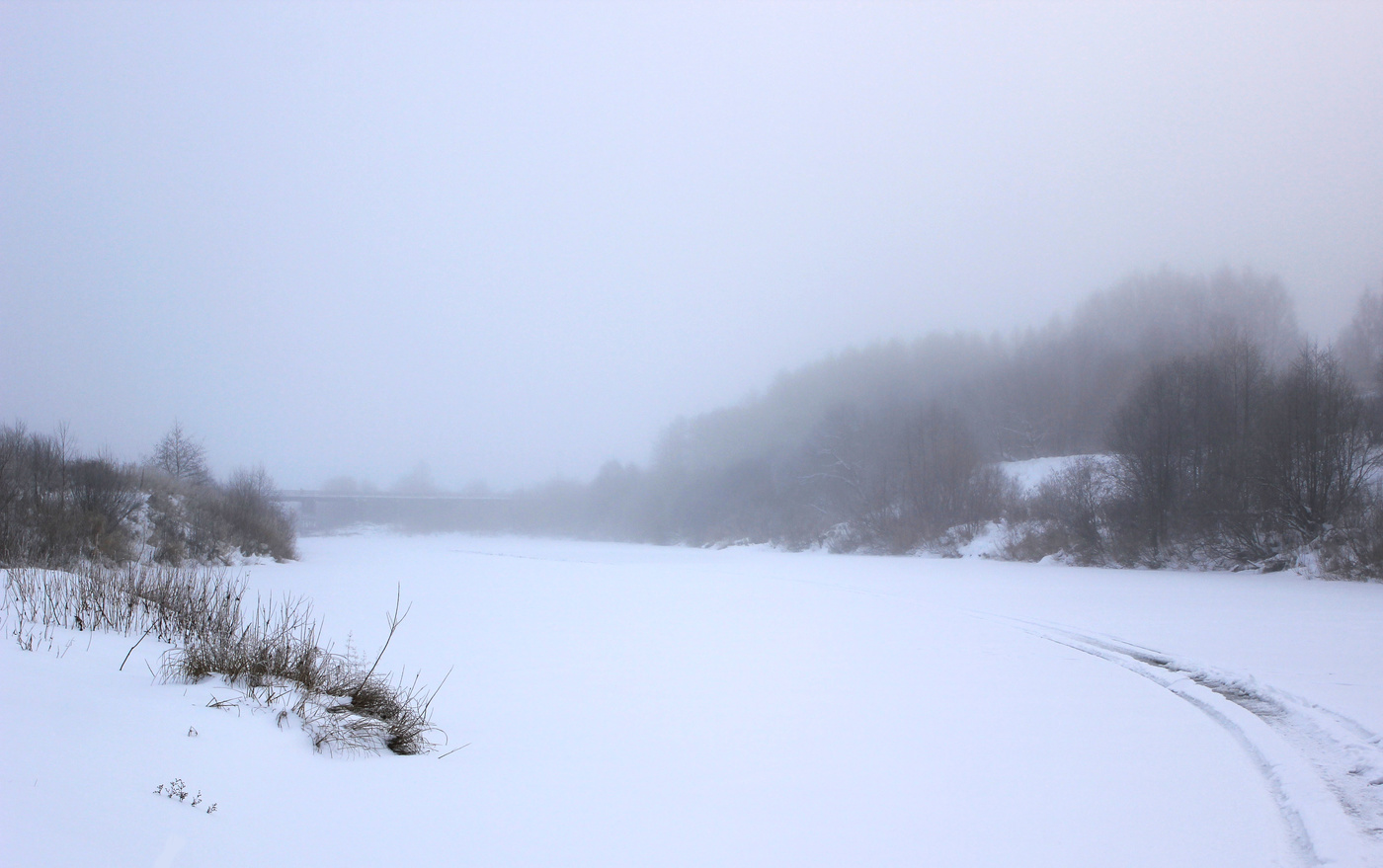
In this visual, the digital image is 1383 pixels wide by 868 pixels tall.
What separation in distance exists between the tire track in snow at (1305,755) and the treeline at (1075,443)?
18967 mm

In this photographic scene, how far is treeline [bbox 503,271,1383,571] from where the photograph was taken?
27188 mm

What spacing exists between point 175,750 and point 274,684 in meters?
1.97

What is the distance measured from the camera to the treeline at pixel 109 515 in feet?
55.8

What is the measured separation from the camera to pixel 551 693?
8094mm

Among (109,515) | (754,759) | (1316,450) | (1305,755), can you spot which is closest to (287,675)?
(754,759)

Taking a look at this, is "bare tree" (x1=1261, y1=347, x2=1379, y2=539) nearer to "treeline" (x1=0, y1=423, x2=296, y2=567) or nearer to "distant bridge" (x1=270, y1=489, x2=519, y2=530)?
"treeline" (x1=0, y1=423, x2=296, y2=567)

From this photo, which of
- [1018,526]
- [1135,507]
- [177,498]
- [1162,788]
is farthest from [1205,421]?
[177,498]

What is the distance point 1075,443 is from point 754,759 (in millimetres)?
53677

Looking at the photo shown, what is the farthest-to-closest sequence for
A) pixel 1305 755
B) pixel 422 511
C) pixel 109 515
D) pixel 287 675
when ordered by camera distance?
pixel 422 511
pixel 109 515
pixel 287 675
pixel 1305 755

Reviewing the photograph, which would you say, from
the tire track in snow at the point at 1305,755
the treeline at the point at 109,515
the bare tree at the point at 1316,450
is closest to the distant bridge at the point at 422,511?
the treeline at the point at 109,515

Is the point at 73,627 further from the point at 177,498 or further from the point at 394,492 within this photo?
the point at 394,492

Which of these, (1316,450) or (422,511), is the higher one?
(1316,450)

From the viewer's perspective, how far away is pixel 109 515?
24.5 meters

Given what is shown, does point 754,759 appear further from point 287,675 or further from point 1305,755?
point 1305,755
